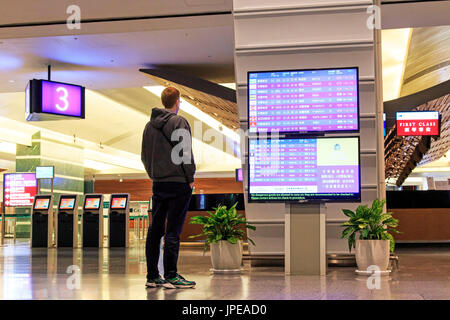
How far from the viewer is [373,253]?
5.39 metres

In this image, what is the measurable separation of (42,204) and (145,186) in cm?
2180

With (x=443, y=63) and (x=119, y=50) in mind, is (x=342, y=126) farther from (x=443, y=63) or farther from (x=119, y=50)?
(x=443, y=63)

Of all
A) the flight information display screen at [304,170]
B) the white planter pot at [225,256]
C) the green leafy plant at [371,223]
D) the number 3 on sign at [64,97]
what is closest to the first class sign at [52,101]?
the number 3 on sign at [64,97]

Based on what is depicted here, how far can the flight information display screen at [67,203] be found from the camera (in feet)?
45.6

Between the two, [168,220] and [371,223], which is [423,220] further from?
[168,220]

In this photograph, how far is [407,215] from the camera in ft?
37.9

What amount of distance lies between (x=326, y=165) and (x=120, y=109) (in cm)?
1361

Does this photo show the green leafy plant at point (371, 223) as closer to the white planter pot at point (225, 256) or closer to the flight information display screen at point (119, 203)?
the white planter pot at point (225, 256)

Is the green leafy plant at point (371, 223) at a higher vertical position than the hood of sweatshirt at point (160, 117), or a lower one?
lower

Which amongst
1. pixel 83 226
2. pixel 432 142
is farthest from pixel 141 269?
pixel 432 142

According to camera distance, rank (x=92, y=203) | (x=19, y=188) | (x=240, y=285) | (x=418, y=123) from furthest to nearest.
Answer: (x=19, y=188) → (x=418, y=123) → (x=92, y=203) → (x=240, y=285)

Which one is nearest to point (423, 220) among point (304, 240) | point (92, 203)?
point (304, 240)

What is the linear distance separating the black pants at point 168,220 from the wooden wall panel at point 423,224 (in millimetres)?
7829

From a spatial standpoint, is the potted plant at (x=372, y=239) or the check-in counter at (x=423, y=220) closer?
the potted plant at (x=372, y=239)
